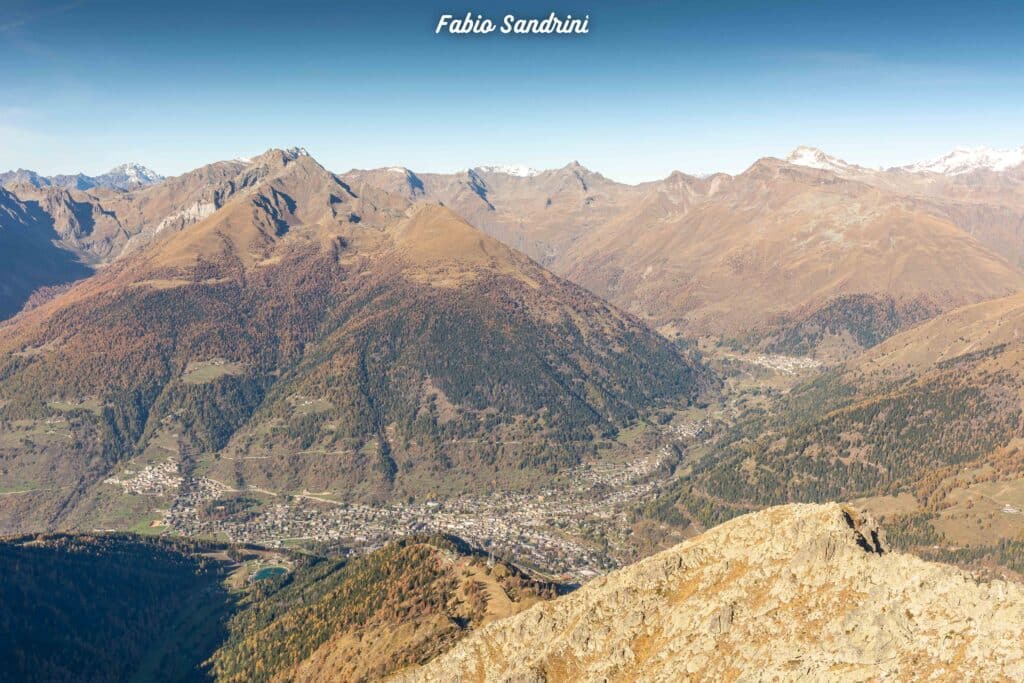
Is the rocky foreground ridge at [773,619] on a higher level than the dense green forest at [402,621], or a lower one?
higher

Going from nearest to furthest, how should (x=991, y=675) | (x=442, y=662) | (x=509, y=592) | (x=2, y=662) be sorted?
(x=991, y=675) → (x=442, y=662) → (x=509, y=592) → (x=2, y=662)

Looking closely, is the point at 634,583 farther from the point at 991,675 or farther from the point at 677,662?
the point at 991,675

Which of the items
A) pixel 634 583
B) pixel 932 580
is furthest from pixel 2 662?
pixel 932 580

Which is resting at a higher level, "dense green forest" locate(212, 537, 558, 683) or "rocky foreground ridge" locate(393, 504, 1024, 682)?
"rocky foreground ridge" locate(393, 504, 1024, 682)

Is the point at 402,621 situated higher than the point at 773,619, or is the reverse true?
Answer: the point at 773,619

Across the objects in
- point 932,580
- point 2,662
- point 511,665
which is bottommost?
point 2,662

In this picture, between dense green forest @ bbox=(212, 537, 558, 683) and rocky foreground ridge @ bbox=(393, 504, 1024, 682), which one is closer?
rocky foreground ridge @ bbox=(393, 504, 1024, 682)

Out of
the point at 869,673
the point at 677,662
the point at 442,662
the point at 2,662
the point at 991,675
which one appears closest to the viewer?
the point at 991,675

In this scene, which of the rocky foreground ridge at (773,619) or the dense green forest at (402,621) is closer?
the rocky foreground ridge at (773,619)
